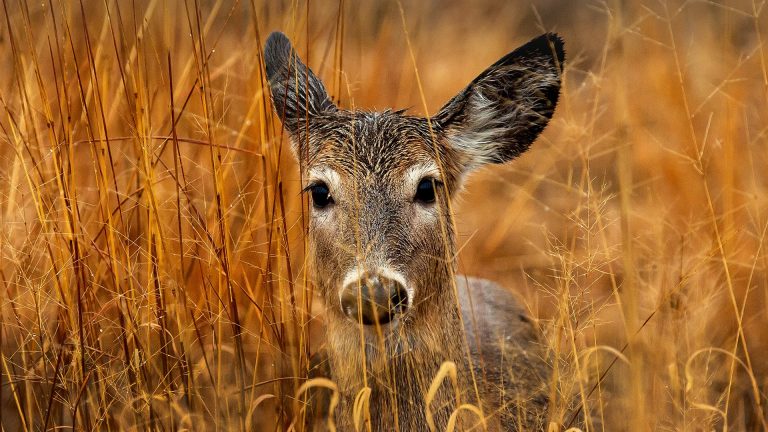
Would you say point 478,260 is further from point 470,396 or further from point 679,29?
point 679,29

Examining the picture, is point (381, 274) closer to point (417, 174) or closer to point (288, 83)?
point (417, 174)

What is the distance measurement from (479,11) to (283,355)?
816cm

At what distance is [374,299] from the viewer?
9.67ft

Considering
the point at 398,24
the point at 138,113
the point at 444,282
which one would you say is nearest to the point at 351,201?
the point at 444,282

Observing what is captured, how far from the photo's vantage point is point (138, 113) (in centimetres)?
340

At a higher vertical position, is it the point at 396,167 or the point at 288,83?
the point at 288,83

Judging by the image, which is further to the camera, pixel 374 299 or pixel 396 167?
pixel 396 167

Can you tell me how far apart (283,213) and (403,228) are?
0.41 metres

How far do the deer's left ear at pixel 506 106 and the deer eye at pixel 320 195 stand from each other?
578 millimetres

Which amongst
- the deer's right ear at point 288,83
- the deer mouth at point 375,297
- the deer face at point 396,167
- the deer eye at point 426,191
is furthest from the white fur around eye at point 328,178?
the deer mouth at point 375,297

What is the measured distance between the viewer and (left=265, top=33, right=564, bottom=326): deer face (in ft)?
10.4

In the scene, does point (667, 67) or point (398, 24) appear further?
point (398, 24)

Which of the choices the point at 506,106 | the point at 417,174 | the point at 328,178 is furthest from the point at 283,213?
the point at 506,106

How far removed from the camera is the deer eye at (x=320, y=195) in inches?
140
